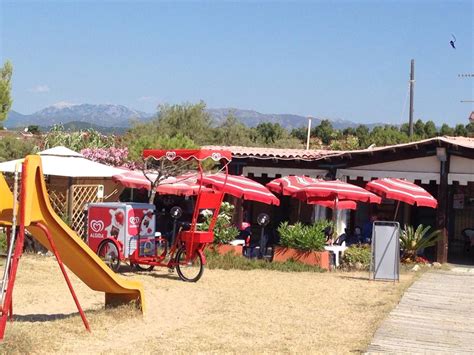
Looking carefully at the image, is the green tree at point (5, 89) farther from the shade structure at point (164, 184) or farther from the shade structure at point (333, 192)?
the shade structure at point (333, 192)

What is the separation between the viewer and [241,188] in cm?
1466

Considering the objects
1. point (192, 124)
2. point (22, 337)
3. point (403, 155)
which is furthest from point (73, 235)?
point (192, 124)

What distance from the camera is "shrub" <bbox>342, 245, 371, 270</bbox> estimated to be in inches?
590

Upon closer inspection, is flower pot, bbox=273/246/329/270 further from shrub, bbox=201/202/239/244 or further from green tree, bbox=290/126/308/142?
green tree, bbox=290/126/308/142

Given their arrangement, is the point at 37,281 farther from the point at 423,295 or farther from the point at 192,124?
the point at 192,124

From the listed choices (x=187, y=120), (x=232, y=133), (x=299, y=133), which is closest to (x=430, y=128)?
(x=299, y=133)

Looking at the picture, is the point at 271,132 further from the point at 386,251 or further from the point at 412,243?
the point at 386,251

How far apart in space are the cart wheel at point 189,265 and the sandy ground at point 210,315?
178 millimetres

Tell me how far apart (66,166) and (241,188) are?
3.92m

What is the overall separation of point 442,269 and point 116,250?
7297mm

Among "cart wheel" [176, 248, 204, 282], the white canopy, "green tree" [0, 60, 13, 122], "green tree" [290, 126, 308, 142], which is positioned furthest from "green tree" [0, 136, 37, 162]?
"green tree" [290, 126, 308, 142]

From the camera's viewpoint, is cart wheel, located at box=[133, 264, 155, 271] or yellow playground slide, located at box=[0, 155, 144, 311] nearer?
yellow playground slide, located at box=[0, 155, 144, 311]

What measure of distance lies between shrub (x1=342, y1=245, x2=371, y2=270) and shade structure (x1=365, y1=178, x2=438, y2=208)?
52.6 inches

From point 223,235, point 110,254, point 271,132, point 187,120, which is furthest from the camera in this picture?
point 271,132
